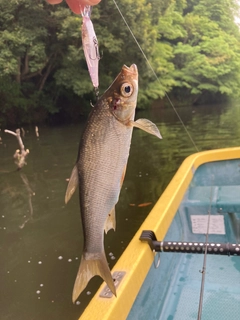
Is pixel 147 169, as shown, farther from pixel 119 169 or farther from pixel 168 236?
pixel 119 169

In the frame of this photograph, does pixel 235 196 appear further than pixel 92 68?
Yes

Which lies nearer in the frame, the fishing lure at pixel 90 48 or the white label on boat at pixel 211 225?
the fishing lure at pixel 90 48

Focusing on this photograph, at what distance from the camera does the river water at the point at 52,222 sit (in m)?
4.18

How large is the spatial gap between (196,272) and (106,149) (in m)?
2.21

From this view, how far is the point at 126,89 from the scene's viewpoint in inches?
47.1

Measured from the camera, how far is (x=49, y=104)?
23.4 meters

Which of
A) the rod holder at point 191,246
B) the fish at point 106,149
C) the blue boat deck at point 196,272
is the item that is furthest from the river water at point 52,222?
the fish at point 106,149

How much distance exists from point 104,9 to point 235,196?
17618 mm

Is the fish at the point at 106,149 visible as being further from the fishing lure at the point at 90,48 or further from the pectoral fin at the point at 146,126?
the fishing lure at the point at 90,48

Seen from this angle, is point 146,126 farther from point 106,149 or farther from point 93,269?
point 93,269

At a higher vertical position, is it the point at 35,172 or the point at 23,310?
the point at 23,310

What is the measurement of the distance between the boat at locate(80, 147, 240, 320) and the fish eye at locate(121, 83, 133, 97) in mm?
1119

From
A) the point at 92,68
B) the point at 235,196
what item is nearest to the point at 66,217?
the point at 235,196

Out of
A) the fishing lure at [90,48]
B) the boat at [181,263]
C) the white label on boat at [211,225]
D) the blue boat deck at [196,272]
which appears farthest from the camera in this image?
the white label on boat at [211,225]
